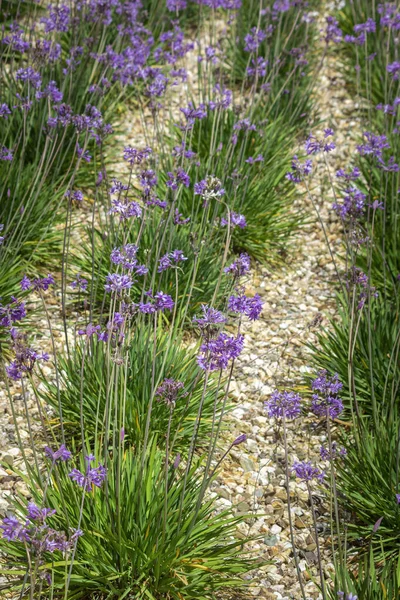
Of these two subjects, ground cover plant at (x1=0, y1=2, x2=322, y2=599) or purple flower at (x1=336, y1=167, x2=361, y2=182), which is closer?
ground cover plant at (x1=0, y1=2, x2=322, y2=599)

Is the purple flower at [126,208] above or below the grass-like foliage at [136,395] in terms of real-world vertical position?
above

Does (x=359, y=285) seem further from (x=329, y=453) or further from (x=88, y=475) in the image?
(x=88, y=475)

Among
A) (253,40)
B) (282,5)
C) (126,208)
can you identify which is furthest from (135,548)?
(282,5)

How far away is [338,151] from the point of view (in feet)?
21.6

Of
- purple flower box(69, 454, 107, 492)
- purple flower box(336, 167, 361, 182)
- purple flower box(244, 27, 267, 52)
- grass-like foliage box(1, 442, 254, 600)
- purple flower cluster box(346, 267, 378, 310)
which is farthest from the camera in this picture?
purple flower box(244, 27, 267, 52)

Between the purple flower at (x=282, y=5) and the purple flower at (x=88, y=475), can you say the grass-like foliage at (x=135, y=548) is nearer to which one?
the purple flower at (x=88, y=475)

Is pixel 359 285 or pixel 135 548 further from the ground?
pixel 359 285

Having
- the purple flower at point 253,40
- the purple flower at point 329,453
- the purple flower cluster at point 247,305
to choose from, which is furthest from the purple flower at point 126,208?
the purple flower at point 253,40

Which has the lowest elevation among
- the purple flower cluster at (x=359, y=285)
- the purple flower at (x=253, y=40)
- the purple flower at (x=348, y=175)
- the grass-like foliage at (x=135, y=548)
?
the grass-like foliage at (x=135, y=548)

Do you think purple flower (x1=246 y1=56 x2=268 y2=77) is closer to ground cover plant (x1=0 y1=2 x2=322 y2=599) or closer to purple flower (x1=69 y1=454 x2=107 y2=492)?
ground cover plant (x1=0 y1=2 x2=322 y2=599)

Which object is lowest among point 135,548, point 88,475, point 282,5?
point 135,548

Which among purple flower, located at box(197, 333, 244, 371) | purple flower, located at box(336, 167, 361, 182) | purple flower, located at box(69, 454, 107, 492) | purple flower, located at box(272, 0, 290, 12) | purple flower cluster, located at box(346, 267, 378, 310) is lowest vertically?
purple flower, located at box(69, 454, 107, 492)

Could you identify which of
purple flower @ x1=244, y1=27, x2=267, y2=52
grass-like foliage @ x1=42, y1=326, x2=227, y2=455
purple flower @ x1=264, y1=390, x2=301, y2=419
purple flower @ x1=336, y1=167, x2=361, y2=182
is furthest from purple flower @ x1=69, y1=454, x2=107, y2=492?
purple flower @ x1=244, y1=27, x2=267, y2=52

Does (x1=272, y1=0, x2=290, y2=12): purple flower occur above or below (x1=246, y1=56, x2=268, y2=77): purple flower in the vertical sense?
above
